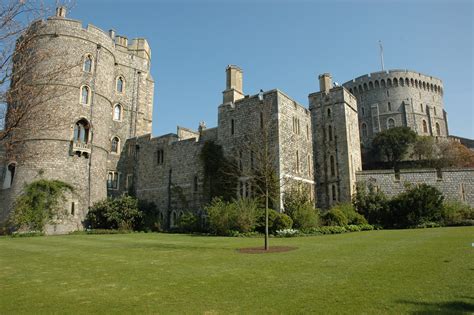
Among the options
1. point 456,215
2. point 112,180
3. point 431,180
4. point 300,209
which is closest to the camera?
point 300,209

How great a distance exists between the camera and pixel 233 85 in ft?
97.2

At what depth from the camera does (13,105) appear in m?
8.08

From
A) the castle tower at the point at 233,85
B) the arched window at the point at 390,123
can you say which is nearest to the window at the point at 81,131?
the castle tower at the point at 233,85

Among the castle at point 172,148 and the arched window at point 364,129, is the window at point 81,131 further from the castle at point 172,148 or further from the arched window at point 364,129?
the arched window at point 364,129

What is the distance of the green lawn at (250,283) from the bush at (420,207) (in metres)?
13.4

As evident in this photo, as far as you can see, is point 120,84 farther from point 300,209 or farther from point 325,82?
point 300,209

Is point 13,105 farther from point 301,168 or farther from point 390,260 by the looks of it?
A: point 301,168

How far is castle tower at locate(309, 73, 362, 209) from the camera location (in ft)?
94.5

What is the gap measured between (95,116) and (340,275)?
2748 centimetres

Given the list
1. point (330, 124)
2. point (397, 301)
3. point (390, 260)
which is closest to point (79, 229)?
point (330, 124)

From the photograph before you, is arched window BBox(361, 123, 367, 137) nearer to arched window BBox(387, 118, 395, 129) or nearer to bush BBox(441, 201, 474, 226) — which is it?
arched window BBox(387, 118, 395, 129)

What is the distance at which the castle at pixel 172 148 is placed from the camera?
2697cm

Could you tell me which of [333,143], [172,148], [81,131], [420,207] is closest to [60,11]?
[81,131]

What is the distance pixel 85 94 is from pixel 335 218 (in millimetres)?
22383
